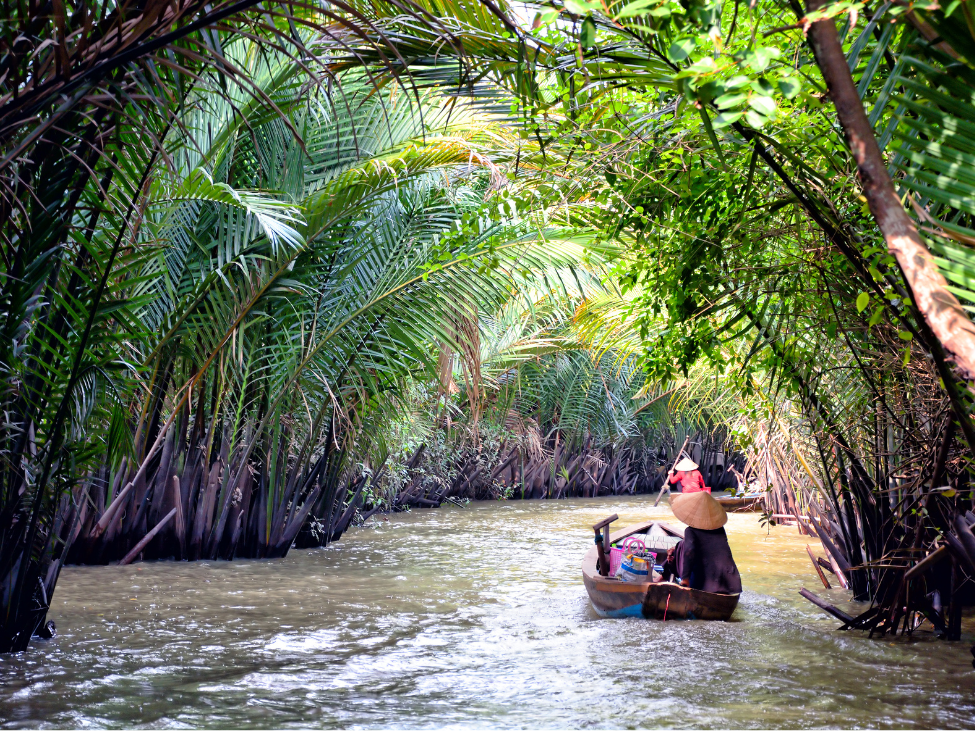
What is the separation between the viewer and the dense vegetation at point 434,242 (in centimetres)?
218

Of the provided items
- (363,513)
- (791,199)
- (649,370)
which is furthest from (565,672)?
(363,513)

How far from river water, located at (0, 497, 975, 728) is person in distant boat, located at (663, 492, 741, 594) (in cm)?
40

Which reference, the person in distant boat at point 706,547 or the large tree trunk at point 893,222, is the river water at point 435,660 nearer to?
the person in distant boat at point 706,547

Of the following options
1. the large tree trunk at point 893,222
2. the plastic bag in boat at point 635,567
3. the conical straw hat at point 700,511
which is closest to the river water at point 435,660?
the plastic bag in boat at point 635,567

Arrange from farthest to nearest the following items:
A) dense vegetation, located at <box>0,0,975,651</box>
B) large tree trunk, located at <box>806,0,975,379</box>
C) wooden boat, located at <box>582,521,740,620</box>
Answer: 1. wooden boat, located at <box>582,521,740,620</box>
2. dense vegetation, located at <box>0,0,975,651</box>
3. large tree trunk, located at <box>806,0,975,379</box>

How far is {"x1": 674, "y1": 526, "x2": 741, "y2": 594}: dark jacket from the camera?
766 cm

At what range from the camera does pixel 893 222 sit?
1651mm

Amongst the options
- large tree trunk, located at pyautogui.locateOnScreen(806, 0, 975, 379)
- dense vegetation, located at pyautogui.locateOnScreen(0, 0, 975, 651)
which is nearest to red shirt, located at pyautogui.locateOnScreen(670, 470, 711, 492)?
dense vegetation, located at pyautogui.locateOnScreen(0, 0, 975, 651)

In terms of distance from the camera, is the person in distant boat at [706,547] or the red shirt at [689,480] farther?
the red shirt at [689,480]

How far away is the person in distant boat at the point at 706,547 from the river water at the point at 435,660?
0.40 m

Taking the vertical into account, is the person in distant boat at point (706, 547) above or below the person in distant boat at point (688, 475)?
below

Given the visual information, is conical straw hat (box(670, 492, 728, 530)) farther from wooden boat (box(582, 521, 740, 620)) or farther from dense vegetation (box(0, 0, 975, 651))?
dense vegetation (box(0, 0, 975, 651))

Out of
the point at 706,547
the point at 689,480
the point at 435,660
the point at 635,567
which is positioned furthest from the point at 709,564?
the point at 689,480

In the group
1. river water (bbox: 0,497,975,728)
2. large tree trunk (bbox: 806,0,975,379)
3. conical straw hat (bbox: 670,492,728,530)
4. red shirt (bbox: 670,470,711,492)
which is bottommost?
river water (bbox: 0,497,975,728)
